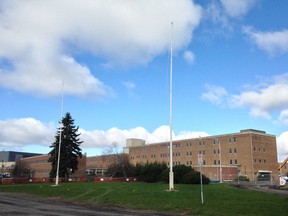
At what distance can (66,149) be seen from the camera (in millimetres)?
66188

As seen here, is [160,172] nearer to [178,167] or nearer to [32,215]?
[178,167]

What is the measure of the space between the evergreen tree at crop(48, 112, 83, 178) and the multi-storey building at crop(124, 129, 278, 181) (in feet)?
146

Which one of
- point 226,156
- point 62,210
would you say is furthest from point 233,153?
point 62,210

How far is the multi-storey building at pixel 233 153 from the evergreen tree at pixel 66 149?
44.5 meters

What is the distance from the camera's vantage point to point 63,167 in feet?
215

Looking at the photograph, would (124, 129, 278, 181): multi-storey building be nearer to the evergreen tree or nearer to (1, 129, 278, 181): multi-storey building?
(1, 129, 278, 181): multi-storey building

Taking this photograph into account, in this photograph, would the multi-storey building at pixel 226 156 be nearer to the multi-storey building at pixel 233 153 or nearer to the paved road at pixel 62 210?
the multi-storey building at pixel 233 153

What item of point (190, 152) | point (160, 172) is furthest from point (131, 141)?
point (160, 172)

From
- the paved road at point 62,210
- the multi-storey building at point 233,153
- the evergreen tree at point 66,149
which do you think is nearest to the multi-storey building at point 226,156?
the multi-storey building at point 233,153

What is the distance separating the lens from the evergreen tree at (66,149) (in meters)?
65.6

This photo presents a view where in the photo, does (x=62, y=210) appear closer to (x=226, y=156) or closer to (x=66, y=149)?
(x=66, y=149)

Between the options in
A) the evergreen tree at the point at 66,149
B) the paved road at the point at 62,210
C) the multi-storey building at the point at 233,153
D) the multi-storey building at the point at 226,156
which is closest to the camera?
the paved road at the point at 62,210

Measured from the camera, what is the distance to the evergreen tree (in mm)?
65562

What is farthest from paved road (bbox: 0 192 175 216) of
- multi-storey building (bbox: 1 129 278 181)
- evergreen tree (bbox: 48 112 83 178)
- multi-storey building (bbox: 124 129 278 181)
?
multi-storey building (bbox: 124 129 278 181)
